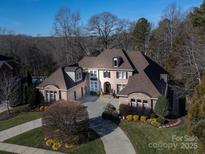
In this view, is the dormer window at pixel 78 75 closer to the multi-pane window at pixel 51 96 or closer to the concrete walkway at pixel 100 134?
the multi-pane window at pixel 51 96

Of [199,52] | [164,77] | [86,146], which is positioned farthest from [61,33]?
[86,146]

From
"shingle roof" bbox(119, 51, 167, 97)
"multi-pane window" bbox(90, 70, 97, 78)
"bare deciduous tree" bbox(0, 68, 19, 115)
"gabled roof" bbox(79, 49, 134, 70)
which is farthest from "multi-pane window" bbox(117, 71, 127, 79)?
"bare deciduous tree" bbox(0, 68, 19, 115)

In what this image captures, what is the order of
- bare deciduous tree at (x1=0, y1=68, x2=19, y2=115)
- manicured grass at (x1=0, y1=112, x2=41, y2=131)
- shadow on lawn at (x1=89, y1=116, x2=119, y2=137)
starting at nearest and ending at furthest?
1. shadow on lawn at (x1=89, y1=116, x2=119, y2=137)
2. manicured grass at (x1=0, y1=112, x2=41, y2=131)
3. bare deciduous tree at (x1=0, y1=68, x2=19, y2=115)

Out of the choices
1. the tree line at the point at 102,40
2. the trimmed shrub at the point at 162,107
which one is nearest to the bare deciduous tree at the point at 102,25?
the tree line at the point at 102,40

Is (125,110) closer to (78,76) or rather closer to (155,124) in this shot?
(155,124)

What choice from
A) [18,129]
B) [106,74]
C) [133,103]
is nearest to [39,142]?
[18,129]

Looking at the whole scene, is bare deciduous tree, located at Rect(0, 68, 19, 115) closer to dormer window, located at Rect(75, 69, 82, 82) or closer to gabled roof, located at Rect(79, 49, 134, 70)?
dormer window, located at Rect(75, 69, 82, 82)
